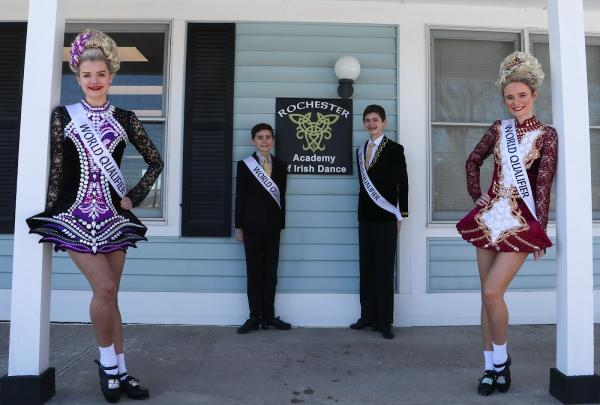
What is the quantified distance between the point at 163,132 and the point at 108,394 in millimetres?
2420

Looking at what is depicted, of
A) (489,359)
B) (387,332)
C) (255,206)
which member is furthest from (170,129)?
(489,359)

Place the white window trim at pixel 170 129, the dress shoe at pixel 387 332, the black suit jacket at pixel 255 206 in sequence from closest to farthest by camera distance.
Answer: the dress shoe at pixel 387 332 → the black suit jacket at pixel 255 206 → the white window trim at pixel 170 129

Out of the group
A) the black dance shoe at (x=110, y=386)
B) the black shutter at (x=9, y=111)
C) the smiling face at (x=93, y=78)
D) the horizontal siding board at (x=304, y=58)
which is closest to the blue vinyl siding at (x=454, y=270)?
the horizontal siding board at (x=304, y=58)

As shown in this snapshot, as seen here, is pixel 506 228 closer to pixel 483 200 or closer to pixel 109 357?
pixel 483 200

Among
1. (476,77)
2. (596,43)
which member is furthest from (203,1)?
(596,43)

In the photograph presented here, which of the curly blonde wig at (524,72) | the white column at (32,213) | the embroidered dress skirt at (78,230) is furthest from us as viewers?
the curly blonde wig at (524,72)

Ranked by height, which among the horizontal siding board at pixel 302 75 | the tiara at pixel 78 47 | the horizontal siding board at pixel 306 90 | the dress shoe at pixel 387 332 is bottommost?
the dress shoe at pixel 387 332

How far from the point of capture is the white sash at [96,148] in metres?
2.50

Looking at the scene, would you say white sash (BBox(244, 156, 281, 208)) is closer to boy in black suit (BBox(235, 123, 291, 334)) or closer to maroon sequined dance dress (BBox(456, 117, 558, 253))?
boy in black suit (BBox(235, 123, 291, 334))

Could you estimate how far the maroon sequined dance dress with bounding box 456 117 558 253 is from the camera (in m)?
2.59

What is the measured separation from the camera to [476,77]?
178 inches

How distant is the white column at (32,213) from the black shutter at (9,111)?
6.47ft

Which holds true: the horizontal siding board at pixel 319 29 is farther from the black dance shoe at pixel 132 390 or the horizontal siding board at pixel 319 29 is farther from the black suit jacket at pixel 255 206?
the black dance shoe at pixel 132 390

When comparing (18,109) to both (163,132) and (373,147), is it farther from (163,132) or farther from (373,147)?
(373,147)
